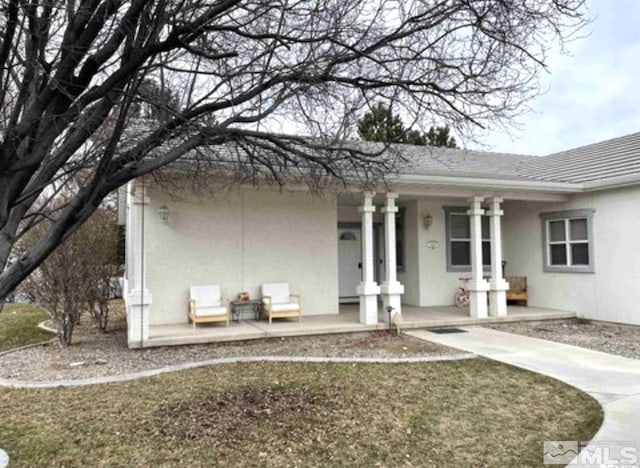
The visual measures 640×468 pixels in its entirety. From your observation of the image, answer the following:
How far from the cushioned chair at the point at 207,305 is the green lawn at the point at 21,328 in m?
3.12

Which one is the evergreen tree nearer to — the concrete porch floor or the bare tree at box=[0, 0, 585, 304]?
the bare tree at box=[0, 0, 585, 304]

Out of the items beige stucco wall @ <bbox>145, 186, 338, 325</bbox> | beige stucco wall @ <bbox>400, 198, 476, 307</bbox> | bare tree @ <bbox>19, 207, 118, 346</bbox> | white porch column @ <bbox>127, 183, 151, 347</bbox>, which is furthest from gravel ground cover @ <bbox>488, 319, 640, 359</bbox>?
bare tree @ <bbox>19, 207, 118, 346</bbox>

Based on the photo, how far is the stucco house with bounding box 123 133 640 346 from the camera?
975 centimetres

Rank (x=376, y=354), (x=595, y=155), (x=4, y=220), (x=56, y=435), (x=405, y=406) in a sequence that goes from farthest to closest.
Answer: (x=595, y=155) → (x=376, y=354) → (x=405, y=406) → (x=56, y=435) → (x=4, y=220)

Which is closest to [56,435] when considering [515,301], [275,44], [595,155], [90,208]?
[90,208]

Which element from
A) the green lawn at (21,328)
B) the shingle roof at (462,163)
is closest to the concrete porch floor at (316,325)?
the green lawn at (21,328)

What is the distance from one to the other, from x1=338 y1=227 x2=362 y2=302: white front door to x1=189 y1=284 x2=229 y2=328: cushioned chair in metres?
3.74

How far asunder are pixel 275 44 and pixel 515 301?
1082 centimetres

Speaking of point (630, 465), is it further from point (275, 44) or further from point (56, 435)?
point (56, 435)

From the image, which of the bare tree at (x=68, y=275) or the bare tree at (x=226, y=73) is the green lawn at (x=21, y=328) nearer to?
the bare tree at (x=68, y=275)

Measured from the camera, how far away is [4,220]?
3234mm

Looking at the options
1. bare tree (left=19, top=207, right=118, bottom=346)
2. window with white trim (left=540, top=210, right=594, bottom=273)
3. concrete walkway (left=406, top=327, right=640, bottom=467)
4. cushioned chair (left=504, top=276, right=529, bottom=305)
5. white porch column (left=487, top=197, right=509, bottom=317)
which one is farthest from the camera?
cushioned chair (left=504, top=276, right=529, bottom=305)

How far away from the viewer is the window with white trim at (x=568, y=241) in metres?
11.2

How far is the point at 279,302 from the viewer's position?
10.1 metres
